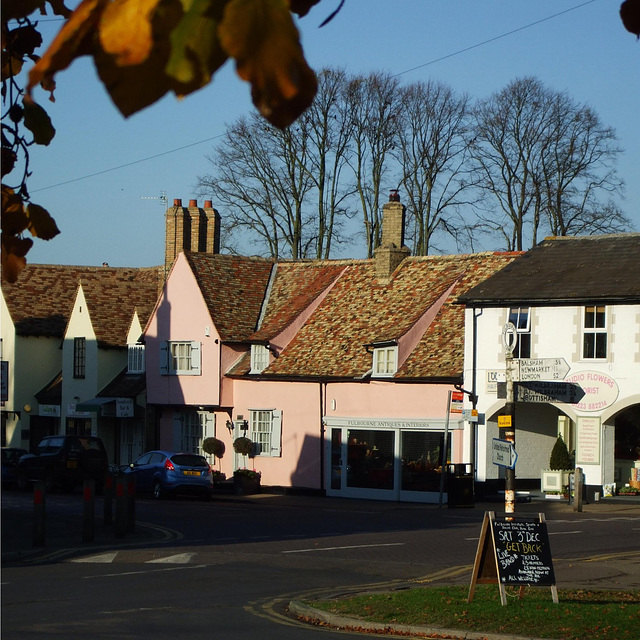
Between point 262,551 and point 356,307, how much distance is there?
2173cm

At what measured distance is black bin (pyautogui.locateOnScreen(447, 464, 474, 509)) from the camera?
32.2 meters

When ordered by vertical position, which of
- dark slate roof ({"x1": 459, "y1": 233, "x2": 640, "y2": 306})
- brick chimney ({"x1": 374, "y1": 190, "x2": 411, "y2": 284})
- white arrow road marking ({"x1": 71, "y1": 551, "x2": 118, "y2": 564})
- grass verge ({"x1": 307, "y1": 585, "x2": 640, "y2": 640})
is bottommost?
white arrow road marking ({"x1": 71, "y1": 551, "x2": 118, "y2": 564})

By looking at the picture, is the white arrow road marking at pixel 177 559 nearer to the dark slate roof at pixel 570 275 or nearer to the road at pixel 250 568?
the road at pixel 250 568

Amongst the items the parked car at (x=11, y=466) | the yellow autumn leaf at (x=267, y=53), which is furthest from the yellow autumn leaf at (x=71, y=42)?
the parked car at (x=11, y=466)

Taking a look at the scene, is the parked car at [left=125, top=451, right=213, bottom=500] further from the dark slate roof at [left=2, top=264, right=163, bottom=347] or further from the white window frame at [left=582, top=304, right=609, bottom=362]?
the white window frame at [left=582, top=304, right=609, bottom=362]

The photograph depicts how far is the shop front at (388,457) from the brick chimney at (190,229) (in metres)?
12.1

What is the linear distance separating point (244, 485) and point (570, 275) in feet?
42.5

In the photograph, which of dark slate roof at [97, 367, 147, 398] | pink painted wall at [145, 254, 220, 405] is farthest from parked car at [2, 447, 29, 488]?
pink painted wall at [145, 254, 220, 405]

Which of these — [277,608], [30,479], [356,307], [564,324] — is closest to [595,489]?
[564,324]

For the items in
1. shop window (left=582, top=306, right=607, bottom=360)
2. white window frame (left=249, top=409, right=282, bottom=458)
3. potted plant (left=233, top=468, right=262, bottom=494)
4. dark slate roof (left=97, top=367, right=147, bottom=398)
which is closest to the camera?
shop window (left=582, top=306, right=607, bottom=360)

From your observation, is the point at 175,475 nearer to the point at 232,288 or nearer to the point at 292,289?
the point at 232,288

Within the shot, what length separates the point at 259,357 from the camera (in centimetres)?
4069

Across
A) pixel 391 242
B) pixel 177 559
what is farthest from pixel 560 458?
pixel 177 559

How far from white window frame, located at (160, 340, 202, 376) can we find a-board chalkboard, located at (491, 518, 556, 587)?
95.5 ft
